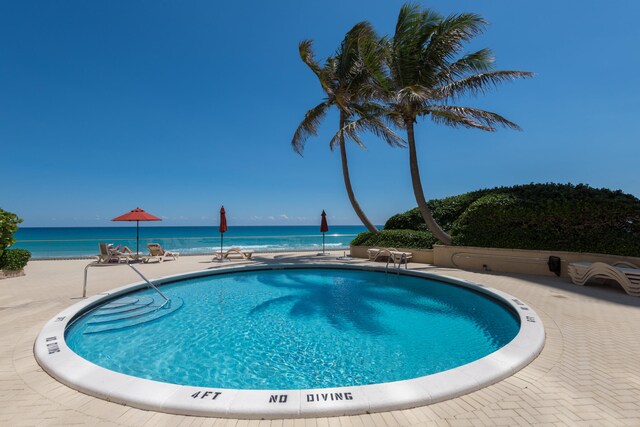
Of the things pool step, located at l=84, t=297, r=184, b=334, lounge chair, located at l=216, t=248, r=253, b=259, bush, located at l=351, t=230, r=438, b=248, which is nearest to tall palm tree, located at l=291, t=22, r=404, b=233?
bush, located at l=351, t=230, r=438, b=248

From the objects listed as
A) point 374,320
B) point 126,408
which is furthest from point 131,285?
Result: point 374,320

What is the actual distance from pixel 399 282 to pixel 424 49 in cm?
989

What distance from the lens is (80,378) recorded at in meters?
2.93

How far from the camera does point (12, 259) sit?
A: 884cm

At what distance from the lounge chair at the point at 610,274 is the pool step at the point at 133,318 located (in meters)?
10.8

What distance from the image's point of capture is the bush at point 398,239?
12.9m

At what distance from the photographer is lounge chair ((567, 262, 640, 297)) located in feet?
22.2

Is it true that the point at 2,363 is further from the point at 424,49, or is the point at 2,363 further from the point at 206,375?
the point at 424,49

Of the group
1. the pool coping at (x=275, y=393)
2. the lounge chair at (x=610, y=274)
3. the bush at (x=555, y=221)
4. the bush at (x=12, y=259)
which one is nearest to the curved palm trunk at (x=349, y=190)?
the bush at (x=555, y=221)

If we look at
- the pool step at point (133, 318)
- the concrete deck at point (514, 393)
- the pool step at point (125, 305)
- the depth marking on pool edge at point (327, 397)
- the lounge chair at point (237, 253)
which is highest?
the lounge chair at point (237, 253)

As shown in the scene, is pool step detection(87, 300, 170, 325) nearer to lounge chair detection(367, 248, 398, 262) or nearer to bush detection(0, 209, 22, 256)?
bush detection(0, 209, 22, 256)

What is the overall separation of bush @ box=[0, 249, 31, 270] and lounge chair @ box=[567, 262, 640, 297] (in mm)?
17204

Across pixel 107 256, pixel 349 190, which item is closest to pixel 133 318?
pixel 107 256

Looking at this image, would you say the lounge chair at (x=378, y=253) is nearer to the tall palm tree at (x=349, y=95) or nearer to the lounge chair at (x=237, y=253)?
the tall palm tree at (x=349, y=95)
